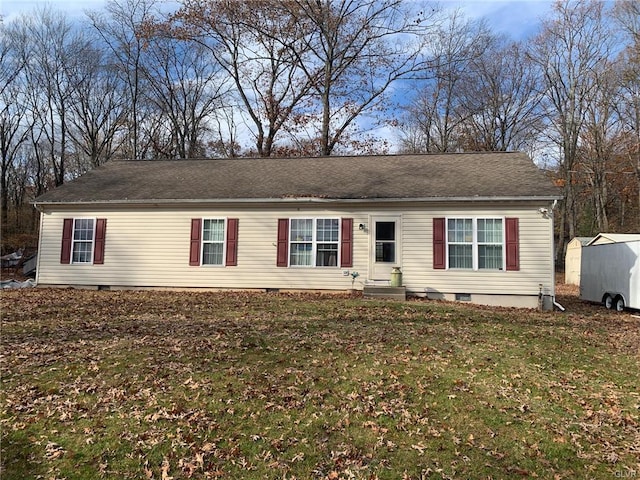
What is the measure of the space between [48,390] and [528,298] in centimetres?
1180

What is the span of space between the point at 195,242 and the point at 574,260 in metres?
18.9

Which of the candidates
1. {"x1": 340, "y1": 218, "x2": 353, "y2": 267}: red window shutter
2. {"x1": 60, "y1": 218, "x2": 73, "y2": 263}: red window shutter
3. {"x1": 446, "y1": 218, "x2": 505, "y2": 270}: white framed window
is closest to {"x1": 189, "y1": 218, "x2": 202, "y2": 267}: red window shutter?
{"x1": 60, "y1": 218, "x2": 73, "y2": 263}: red window shutter

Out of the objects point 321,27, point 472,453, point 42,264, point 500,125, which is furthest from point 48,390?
point 500,125

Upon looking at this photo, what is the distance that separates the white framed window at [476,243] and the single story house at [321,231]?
0.10 feet

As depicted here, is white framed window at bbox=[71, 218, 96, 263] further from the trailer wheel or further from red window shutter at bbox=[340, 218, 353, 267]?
the trailer wheel

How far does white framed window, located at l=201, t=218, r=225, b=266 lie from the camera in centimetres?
1397

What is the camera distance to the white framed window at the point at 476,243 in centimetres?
1251

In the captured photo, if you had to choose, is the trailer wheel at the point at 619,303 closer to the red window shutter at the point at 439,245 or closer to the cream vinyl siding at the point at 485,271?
the cream vinyl siding at the point at 485,271

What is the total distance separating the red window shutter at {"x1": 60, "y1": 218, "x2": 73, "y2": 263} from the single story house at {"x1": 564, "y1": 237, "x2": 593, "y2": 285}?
22.1 metres

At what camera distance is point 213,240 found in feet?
45.9

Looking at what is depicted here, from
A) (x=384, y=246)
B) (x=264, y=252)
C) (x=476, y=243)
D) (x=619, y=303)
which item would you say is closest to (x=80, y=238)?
(x=264, y=252)

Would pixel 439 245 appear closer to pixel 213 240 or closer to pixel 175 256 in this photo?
pixel 213 240

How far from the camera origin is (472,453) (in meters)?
3.98

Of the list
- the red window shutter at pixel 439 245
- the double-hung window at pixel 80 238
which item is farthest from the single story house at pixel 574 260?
the double-hung window at pixel 80 238
